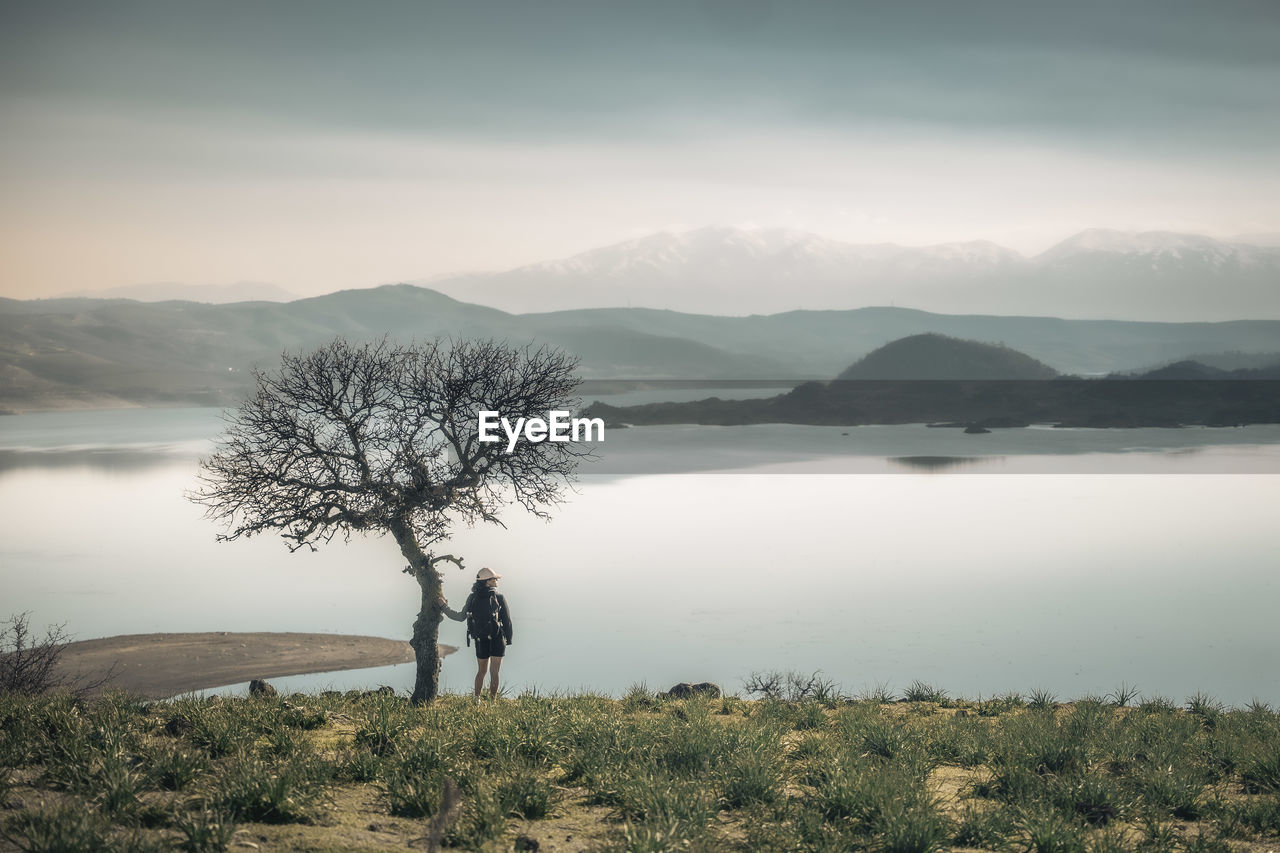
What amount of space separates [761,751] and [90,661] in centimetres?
3785

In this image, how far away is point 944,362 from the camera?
166 metres

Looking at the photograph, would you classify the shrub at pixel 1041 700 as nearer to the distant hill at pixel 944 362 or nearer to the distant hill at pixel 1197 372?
the distant hill at pixel 1197 372

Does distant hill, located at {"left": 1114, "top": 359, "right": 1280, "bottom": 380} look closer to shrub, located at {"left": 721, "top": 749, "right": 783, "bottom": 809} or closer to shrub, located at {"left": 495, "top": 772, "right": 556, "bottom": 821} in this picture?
shrub, located at {"left": 721, "top": 749, "right": 783, "bottom": 809}

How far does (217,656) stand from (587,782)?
36716 mm

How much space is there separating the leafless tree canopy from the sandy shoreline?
22.5 metres

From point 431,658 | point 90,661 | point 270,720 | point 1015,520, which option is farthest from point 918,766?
point 1015,520

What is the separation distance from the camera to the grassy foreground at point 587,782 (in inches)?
317

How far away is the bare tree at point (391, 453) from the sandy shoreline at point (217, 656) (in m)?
22.6

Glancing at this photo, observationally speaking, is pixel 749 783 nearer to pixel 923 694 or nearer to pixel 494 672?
pixel 494 672

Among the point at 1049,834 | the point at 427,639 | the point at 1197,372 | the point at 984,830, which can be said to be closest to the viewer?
the point at 1049,834

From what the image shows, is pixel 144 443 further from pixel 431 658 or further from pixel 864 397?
pixel 431 658

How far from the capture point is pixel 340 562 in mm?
75250

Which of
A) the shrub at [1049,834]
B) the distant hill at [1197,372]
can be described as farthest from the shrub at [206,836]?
the distant hill at [1197,372]

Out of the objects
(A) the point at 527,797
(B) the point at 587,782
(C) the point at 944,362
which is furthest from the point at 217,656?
(C) the point at 944,362
